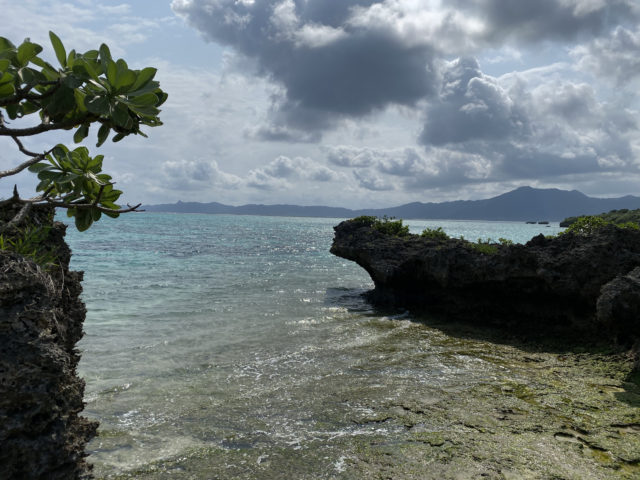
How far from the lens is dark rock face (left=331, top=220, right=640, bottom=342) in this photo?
32.1ft

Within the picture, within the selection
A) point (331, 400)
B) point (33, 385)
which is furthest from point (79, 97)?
point (331, 400)

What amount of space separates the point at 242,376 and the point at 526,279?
9047 millimetres

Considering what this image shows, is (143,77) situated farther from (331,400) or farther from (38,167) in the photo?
(331,400)

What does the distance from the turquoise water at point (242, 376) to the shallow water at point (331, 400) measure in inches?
1.3

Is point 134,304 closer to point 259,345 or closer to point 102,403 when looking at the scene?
point 259,345

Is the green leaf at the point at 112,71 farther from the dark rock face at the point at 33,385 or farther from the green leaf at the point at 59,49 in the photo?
the dark rock face at the point at 33,385

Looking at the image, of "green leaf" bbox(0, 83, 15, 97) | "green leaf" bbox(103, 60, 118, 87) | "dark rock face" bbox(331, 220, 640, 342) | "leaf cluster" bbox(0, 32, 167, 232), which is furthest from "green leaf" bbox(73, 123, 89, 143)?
"dark rock face" bbox(331, 220, 640, 342)

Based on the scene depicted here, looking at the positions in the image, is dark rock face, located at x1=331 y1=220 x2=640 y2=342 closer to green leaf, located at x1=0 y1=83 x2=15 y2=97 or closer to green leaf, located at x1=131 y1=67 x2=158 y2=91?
green leaf, located at x1=131 y1=67 x2=158 y2=91

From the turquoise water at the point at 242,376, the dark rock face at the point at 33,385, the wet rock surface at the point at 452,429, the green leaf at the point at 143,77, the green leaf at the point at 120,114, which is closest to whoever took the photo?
the dark rock face at the point at 33,385

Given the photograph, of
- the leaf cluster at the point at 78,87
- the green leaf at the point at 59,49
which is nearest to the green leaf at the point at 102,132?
the leaf cluster at the point at 78,87

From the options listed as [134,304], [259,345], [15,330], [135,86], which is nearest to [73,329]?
[15,330]

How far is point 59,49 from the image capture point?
329 cm

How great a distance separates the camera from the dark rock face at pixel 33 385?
114 inches

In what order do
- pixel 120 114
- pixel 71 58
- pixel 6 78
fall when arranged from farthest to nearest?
pixel 71 58, pixel 120 114, pixel 6 78
